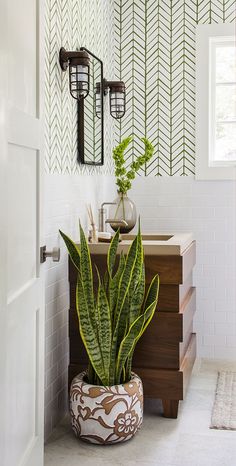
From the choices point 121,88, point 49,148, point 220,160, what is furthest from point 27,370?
point 220,160

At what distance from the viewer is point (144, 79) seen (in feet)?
14.4

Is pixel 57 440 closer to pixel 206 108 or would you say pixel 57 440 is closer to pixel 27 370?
pixel 27 370

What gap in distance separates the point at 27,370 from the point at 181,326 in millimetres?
1164

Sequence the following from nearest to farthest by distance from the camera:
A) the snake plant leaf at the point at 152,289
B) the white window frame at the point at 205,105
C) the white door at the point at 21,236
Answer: the white door at the point at 21,236, the snake plant leaf at the point at 152,289, the white window frame at the point at 205,105

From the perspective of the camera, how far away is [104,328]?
2807mm

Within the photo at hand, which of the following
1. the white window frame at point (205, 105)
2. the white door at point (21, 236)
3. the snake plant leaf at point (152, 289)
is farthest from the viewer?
the white window frame at point (205, 105)

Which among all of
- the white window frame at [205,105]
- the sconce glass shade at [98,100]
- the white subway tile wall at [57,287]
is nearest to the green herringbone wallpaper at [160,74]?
the white window frame at [205,105]

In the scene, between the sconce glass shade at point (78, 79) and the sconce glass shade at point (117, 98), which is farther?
the sconce glass shade at point (117, 98)

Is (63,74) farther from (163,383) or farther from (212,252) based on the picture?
(212,252)

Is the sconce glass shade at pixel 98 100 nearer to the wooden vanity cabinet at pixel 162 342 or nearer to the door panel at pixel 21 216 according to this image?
the wooden vanity cabinet at pixel 162 342

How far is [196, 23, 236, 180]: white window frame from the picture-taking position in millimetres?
4243

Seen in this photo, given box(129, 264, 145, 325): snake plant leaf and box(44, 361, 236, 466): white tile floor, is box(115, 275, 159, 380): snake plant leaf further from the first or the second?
box(44, 361, 236, 466): white tile floor

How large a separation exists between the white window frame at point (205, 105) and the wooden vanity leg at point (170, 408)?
1694 mm

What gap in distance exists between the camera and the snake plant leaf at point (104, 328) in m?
2.78
